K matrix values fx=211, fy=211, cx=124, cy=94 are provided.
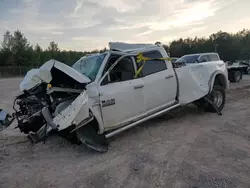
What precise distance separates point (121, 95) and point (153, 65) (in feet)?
4.52

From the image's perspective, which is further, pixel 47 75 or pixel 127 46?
pixel 127 46

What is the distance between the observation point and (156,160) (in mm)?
3723

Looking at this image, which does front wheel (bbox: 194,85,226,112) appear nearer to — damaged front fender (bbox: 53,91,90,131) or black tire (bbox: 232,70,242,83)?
damaged front fender (bbox: 53,91,90,131)

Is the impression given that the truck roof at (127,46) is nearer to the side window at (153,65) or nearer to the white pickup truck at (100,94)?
the white pickup truck at (100,94)

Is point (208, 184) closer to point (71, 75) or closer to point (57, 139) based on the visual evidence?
point (71, 75)

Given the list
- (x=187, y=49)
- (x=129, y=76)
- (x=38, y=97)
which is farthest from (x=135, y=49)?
(x=187, y=49)

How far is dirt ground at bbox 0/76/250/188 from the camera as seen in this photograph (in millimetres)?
3123

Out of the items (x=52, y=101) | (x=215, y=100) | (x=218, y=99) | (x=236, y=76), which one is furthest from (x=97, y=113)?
(x=236, y=76)

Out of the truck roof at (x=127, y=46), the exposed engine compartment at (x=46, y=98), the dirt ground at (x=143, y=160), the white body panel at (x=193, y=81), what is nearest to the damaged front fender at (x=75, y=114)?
the exposed engine compartment at (x=46, y=98)

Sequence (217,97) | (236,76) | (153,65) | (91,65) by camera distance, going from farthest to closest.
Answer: (236,76)
(217,97)
(153,65)
(91,65)

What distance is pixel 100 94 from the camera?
4.05 m

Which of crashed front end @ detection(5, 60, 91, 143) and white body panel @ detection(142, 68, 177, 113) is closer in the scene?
crashed front end @ detection(5, 60, 91, 143)

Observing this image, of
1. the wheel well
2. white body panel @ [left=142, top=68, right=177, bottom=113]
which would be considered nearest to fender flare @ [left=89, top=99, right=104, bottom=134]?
white body panel @ [left=142, top=68, right=177, bottom=113]

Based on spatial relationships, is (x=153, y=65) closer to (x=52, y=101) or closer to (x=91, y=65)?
(x=91, y=65)
